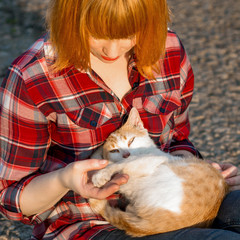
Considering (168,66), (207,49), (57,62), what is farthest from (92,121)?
(207,49)

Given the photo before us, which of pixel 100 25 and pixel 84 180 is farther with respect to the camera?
pixel 84 180

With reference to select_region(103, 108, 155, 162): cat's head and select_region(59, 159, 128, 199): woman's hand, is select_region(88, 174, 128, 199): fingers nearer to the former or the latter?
select_region(59, 159, 128, 199): woman's hand

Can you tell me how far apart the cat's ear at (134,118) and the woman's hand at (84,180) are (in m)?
0.38

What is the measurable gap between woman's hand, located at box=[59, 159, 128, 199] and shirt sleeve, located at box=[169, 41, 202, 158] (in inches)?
24.5

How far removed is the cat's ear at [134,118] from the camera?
188 cm

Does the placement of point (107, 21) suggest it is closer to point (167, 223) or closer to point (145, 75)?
point (145, 75)

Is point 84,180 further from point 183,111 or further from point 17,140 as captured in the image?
point 183,111

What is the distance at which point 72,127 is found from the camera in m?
1.77

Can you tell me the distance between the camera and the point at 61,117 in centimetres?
174

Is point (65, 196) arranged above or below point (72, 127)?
below

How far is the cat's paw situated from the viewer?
1.72m

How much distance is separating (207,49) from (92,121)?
3338mm

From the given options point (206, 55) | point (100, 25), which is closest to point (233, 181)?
point (100, 25)

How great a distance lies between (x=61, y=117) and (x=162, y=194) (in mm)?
568
